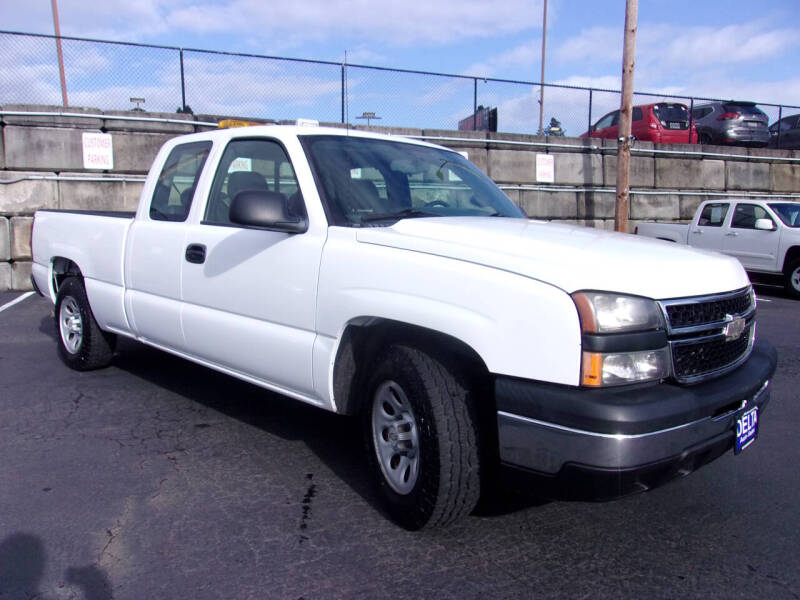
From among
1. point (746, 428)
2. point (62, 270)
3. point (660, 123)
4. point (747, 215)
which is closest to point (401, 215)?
point (746, 428)

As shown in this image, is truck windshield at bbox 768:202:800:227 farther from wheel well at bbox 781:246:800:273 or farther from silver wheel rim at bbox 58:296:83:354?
silver wheel rim at bbox 58:296:83:354

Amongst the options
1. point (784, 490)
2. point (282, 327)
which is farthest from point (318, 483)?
point (784, 490)

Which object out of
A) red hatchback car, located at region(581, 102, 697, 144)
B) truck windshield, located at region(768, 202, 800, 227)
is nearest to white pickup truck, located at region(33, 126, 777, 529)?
truck windshield, located at region(768, 202, 800, 227)

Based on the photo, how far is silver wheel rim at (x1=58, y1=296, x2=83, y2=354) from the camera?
226 inches

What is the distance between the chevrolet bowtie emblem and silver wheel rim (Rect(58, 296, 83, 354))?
4844 millimetres

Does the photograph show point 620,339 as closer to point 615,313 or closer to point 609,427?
point 615,313

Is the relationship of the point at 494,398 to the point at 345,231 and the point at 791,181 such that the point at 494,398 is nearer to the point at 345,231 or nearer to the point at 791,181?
the point at 345,231

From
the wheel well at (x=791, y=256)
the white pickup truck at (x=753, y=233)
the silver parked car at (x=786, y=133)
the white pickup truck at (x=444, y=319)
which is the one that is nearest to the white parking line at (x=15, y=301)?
the white pickup truck at (x=444, y=319)

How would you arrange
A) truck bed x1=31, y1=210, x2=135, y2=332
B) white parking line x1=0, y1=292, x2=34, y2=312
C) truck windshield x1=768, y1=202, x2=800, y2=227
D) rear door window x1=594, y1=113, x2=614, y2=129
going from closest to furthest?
truck bed x1=31, y1=210, x2=135, y2=332, white parking line x1=0, y1=292, x2=34, y2=312, truck windshield x1=768, y1=202, x2=800, y2=227, rear door window x1=594, y1=113, x2=614, y2=129

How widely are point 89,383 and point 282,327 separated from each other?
2.71 m

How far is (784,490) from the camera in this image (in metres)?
3.57

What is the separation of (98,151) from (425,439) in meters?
10.6

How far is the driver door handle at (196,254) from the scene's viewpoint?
4.10 meters

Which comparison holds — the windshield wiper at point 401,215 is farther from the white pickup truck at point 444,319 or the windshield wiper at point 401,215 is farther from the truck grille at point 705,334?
the truck grille at point 705,334
